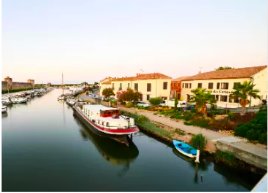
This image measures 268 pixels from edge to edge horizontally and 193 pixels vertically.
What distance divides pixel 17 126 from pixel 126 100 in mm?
15057

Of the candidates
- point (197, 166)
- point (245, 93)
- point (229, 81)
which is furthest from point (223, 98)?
point (197, 166)

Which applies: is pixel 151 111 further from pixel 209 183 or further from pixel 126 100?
pixel 209 183

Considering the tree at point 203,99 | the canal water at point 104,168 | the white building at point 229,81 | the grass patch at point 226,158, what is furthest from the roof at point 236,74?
the grass patch at point 226,158

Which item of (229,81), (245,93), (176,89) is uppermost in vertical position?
(229,81)

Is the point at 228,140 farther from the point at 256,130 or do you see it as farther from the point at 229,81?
the point at 229,81

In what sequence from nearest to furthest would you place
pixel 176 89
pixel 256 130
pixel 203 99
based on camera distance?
1. pixel 256 130
2. pixel 203 99
3. pixel 176 89

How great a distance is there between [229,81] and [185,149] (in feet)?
59.1

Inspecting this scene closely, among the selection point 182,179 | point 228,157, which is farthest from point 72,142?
point 228,157

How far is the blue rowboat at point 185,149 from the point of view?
1592cm

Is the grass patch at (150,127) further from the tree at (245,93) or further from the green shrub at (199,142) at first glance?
the tree at (245,93)

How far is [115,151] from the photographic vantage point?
18.9 m

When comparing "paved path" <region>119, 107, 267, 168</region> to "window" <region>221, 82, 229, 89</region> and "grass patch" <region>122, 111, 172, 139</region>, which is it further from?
"window" <region>221, 82, 229, 89</region>

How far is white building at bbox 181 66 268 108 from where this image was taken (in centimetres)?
2956

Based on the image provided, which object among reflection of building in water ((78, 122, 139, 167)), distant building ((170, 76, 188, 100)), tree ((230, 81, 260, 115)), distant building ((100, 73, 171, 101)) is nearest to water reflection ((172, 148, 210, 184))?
reflection of building in water ((78, 122, 139, 167))
